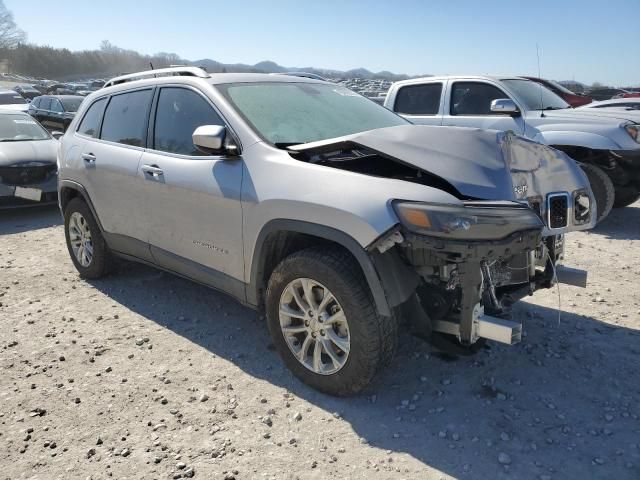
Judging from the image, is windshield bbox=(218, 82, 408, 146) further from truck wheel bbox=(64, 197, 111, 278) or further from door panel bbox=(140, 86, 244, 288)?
truck wheel bbox=(64, 197, 111, 278)

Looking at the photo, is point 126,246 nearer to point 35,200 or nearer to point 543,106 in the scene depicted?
point 35,200

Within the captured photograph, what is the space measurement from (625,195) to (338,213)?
19.2 feet

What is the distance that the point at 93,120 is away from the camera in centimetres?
490

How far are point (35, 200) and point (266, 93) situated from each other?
18.1ft

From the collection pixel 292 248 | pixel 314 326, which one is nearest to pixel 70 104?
pixel 292 248

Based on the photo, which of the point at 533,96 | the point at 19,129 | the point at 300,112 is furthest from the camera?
the point at 19,129

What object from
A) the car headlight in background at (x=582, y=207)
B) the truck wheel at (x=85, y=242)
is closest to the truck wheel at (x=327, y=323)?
the car headlight in background at (x=582, y=207)

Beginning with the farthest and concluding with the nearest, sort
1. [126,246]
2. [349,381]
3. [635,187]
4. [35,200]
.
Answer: [35,200], [635,187], [126,246], [349,381]

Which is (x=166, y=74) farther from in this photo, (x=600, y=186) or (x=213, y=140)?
(x=600, y=186)

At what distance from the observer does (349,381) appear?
9.62 ft

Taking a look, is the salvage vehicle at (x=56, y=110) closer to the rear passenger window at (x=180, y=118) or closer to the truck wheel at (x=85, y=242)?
the truck wheel at (x=85, y=242)

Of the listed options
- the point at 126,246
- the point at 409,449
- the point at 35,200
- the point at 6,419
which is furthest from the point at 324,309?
the point at 35,200

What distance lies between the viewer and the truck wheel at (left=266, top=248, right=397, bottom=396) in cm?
279

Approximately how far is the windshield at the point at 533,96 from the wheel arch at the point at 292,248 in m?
5.15
